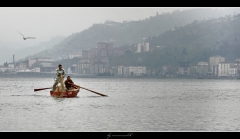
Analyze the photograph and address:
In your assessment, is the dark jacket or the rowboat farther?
the rowboat

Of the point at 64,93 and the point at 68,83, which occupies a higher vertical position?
the point at 68,83

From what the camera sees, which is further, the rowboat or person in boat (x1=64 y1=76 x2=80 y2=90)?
the rowboat

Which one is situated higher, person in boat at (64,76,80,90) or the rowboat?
person in boat at (64,76,80,90)

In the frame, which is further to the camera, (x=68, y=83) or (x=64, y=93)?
(x=64, y=93)

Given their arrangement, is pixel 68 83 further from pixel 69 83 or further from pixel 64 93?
pixel 64 93

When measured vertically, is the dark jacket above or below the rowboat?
above

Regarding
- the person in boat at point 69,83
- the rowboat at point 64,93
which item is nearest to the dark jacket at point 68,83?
the person in boat at point 69,83

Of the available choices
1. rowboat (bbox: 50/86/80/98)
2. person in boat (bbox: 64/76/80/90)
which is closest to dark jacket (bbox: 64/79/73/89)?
person in boat (bbox: 64/76/80/90)

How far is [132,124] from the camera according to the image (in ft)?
109

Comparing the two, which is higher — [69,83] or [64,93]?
[69,83]

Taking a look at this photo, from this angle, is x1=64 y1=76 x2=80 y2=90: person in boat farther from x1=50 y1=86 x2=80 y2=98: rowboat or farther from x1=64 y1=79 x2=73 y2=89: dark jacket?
x1=50 y1=86 x2=80 y2=98: rowboat

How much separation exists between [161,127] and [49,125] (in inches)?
268

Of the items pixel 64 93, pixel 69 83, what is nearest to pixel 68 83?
pixel 69 83
